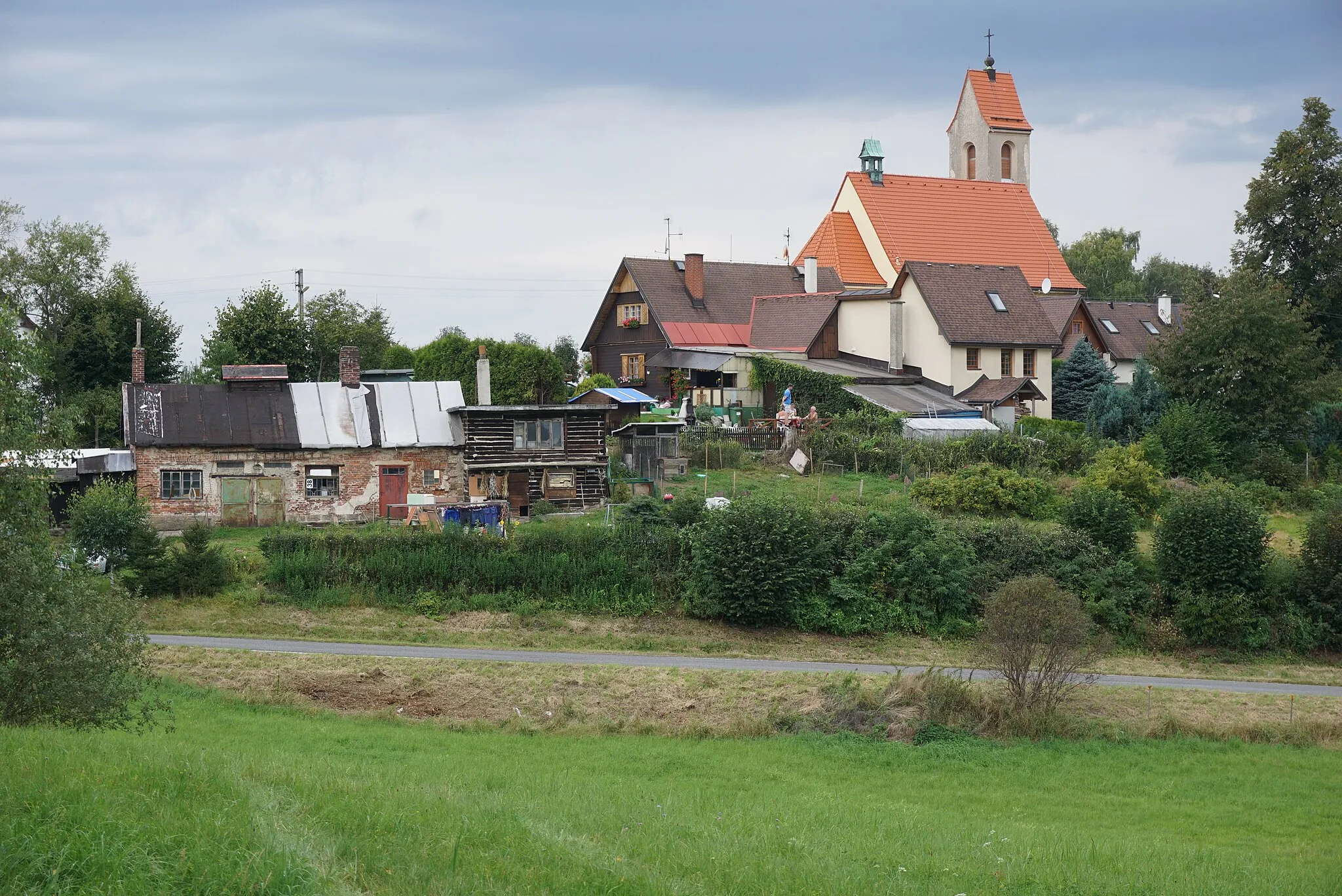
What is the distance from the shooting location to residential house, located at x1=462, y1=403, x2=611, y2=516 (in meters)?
38.1

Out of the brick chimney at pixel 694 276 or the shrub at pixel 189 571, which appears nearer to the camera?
the shrub at pixel 189 571

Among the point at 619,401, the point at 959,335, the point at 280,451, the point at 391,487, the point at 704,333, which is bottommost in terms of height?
the point at 391,487

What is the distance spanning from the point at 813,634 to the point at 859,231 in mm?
40679

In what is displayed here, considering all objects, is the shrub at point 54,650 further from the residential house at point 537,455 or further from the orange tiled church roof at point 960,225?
the orange tiled church roof at point 960,225

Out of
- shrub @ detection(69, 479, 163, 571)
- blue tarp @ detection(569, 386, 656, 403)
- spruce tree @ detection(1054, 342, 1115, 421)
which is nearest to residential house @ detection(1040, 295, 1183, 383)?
spruce tree @ detection(1054, 342, 1115, 421)

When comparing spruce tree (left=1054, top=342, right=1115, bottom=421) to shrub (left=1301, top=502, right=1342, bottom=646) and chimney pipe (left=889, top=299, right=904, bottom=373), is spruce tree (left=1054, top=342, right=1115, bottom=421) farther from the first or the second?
shrub (left=1301, top=502, right=1342, bottom=646)

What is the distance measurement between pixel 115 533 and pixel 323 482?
25.6 feet

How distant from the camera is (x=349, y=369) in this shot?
40000 mm

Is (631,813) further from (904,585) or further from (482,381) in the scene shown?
(482,381)

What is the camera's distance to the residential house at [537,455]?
3812 centimetres

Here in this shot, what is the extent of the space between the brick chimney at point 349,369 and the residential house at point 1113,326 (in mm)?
29498

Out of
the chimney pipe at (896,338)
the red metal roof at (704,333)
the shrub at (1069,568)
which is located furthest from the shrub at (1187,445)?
the red metal roof at (704,333)

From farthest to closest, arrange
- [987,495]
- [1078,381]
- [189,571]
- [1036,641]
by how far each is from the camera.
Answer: [1078,381] < [987,495] < [189,571] < [1036,641]

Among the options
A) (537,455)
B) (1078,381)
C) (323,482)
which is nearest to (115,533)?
(323,482)
